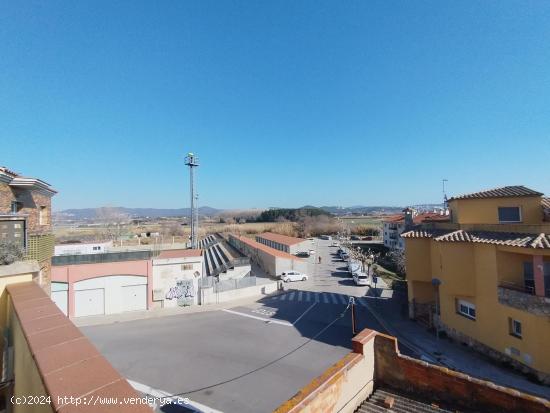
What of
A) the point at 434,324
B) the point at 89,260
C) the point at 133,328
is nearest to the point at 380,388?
the point at 434,324

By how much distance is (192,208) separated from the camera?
104 feet

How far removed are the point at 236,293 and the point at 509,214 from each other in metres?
19.3

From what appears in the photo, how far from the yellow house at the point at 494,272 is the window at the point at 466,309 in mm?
48

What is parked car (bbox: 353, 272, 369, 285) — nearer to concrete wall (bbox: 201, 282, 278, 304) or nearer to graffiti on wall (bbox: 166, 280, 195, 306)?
concrete wall (bbox: 201, 282, 278, 304)

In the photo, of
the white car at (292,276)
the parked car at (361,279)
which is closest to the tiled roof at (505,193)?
the parked car at (361,279)

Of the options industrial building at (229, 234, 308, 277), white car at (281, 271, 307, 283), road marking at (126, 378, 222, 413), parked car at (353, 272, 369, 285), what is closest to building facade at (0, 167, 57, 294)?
road marking at (126, 378, 222, 413)

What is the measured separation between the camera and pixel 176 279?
22281 millimetres

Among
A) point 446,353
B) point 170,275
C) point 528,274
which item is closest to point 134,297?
point 170,275

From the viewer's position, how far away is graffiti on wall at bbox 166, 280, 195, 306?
72.8 ft

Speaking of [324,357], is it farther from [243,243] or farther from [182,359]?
[243,243]

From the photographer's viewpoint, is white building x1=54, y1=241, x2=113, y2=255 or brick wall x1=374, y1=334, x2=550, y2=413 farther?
white building x1=54, y1=241, x2=113, y2=255

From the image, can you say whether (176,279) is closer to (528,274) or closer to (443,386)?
(443,386)

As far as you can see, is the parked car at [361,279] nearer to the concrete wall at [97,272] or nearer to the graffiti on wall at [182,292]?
the graffiti on wall at [182,292]

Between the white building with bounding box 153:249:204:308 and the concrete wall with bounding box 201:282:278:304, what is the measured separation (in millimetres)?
768
